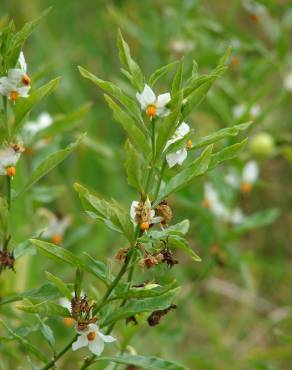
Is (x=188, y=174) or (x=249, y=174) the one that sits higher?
(x=249, y=174)

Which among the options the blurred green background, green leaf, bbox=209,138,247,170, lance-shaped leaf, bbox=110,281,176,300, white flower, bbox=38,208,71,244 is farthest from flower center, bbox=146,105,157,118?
white flower, bbox=38,208,71,244

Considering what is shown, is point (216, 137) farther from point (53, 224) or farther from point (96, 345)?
point (53, 224)

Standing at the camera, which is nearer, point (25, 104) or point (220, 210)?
point (25, 104)

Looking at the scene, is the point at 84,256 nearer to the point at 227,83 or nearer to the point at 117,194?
the point at 227,83

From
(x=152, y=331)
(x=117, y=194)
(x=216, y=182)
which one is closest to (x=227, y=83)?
(x=216, y=182)

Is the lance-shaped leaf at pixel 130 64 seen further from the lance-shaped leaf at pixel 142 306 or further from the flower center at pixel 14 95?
the lance-shaped leaf at pixel 142 306

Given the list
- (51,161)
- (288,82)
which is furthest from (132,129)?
(288,82)
